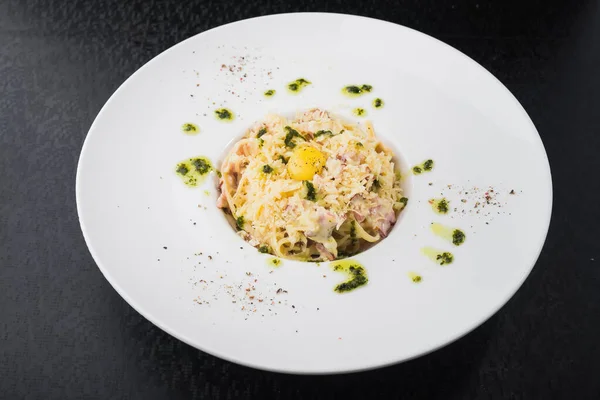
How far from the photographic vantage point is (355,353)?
2762 mm

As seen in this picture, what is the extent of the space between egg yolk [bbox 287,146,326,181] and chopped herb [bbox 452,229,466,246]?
0.84m

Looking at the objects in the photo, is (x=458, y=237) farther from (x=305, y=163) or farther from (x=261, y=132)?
(x=261, y=132)

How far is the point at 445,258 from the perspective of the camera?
10.4ft

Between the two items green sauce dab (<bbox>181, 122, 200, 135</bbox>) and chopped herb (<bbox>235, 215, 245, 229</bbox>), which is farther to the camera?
green sauce dab (<bbox>181, 122, 200, 135</bbox>)

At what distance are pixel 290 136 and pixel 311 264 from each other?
3.05ft

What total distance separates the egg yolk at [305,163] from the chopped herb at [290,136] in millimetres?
76

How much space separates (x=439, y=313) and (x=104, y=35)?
3511 mm

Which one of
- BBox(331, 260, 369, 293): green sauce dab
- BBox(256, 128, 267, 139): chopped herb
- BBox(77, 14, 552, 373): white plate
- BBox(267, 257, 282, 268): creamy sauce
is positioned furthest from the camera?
BBox(256, 128, 267, 139): chopped herb

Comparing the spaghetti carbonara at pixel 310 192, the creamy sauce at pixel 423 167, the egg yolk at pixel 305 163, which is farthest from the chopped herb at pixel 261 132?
the creamy sauce at pixel 423 167

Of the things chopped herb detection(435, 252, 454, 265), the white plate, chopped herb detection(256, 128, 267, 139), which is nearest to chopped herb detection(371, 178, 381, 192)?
the white plate

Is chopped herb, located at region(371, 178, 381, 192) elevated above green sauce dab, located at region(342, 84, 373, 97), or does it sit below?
below

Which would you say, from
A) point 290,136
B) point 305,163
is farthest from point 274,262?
point 290,136

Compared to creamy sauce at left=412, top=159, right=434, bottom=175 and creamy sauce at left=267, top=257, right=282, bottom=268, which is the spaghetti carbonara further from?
creamy sauce at left=267, top=257, right=282, bottom=268

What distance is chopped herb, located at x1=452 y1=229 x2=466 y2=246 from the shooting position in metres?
3.26
